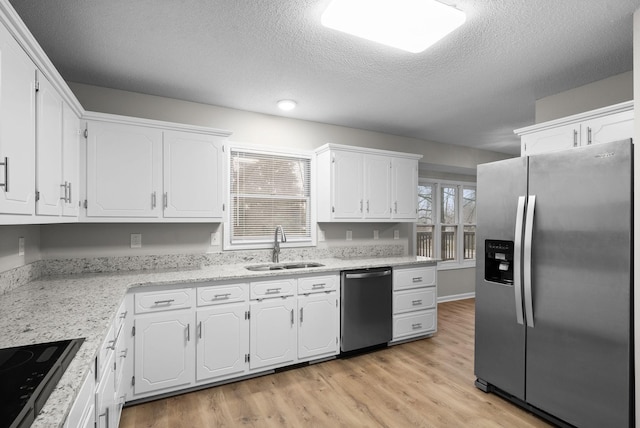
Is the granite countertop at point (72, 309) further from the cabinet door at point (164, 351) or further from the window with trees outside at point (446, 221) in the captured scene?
the window with trees outside at point (446, 221)

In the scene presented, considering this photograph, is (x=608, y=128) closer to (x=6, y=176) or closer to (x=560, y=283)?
(x=560, y=283)

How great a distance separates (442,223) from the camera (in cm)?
580

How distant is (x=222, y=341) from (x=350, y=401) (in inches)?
42.6

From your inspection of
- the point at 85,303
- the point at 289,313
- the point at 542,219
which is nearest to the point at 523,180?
the point at 542,219

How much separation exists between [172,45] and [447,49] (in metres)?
1.84

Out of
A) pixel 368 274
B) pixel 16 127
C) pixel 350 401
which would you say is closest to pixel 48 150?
pixel 16 127

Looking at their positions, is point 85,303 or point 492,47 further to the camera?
point 492,47

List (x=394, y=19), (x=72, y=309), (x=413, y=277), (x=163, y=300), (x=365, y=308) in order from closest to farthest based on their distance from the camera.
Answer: (x=72, y=309) < (x=394, y=19) < (x=163, y=300) < (x=365, y=308) < (x=413, y=277)

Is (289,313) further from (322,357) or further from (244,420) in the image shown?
(244,420)

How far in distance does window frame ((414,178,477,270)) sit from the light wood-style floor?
264cm

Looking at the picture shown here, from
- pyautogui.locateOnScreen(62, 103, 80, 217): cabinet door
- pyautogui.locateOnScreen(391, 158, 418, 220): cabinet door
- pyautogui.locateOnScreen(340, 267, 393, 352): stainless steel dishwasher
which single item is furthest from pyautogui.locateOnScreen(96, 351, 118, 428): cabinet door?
pyautogui.locateOnScreen(391, 158, 418, 220): cabinet door

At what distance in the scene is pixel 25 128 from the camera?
158 cm

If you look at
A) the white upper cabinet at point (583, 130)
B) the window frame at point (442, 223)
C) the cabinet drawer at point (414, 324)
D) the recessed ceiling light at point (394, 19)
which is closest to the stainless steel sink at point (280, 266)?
the cabinet drawer at point (414, 324)

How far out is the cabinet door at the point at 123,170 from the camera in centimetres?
262
